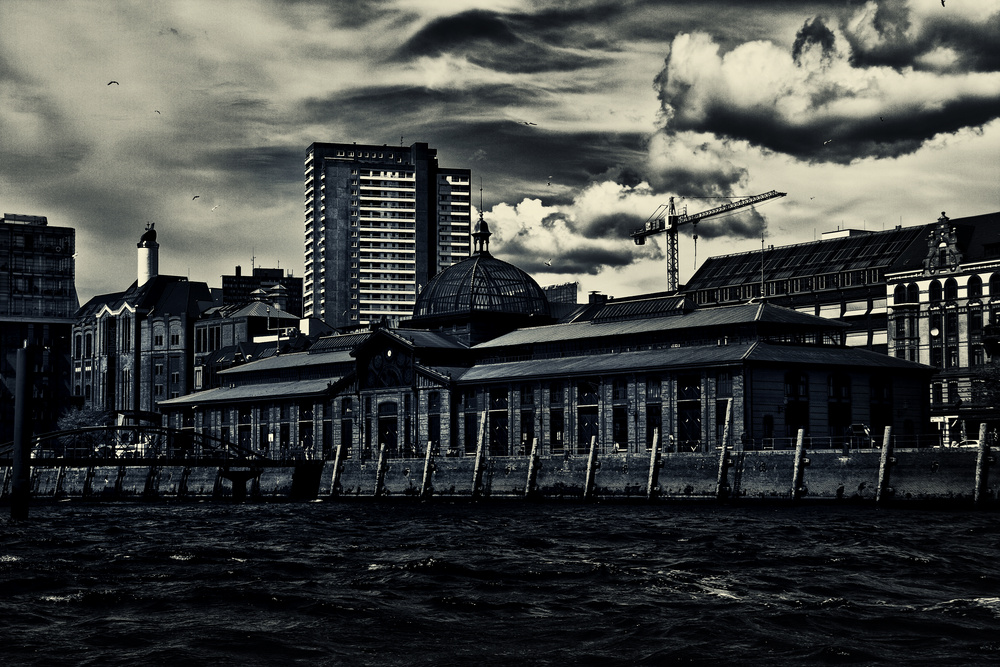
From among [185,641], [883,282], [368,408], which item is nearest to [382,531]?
[185,641]

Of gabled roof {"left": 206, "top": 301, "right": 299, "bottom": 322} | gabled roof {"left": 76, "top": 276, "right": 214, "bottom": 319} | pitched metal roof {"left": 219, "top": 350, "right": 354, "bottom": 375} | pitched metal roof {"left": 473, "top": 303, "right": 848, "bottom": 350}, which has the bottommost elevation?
pitched metal roof {"left": 219, "top": 350, "right": 354, "bottom": 375}

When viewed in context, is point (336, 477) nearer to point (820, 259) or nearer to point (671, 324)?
point (671, 324)

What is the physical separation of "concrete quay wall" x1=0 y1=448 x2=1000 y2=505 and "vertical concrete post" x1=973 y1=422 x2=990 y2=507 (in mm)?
51

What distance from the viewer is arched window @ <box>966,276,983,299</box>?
12600 centimetres

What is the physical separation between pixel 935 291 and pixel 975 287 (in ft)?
15.6

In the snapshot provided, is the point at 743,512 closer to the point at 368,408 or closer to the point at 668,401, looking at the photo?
the point at 668,401

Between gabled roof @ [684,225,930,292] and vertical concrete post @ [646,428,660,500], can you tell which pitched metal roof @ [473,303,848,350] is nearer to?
vertical concrete post @ [646,428,660,500]

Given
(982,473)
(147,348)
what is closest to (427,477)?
(982,473)

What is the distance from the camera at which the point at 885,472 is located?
7525cm

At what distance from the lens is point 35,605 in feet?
124

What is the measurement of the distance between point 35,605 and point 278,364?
106130mm

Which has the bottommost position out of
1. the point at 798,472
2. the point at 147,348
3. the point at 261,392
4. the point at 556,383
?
the point at 798,472

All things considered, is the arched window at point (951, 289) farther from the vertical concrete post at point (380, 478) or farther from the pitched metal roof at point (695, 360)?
the vertical concrete post at point (380, 478)

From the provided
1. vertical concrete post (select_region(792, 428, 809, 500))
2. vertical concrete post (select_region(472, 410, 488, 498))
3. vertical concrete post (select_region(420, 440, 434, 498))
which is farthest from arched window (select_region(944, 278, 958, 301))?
vertical concrete post (select_region(792, 428, 809, 500))
